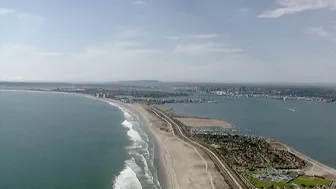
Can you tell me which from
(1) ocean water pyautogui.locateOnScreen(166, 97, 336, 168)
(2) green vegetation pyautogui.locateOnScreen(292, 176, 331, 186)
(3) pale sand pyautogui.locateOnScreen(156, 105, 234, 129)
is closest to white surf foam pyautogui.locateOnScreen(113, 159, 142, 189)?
(2) green vegetation pyautogui.locateOnScreen(292, 176, 331, 186)

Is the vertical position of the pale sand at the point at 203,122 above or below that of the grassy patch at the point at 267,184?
above

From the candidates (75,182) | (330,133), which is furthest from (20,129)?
(330,133)

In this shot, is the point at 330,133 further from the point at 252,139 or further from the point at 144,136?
the point at 144,136

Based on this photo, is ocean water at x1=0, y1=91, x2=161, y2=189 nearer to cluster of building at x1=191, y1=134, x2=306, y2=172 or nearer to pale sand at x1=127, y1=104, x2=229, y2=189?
pale sand at x1=127, y1=104, x2=229, y2=189

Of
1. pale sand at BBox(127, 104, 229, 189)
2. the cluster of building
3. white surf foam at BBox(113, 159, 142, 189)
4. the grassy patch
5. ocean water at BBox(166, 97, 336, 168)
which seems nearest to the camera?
white surf foam at BBox(113, 159, 142, 189)

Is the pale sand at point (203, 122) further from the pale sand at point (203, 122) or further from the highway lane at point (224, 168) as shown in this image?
the highway lane at point (224, 168)

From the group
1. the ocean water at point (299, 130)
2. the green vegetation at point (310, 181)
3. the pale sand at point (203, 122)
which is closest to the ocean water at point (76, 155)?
the pale sand at point (203, 122)
